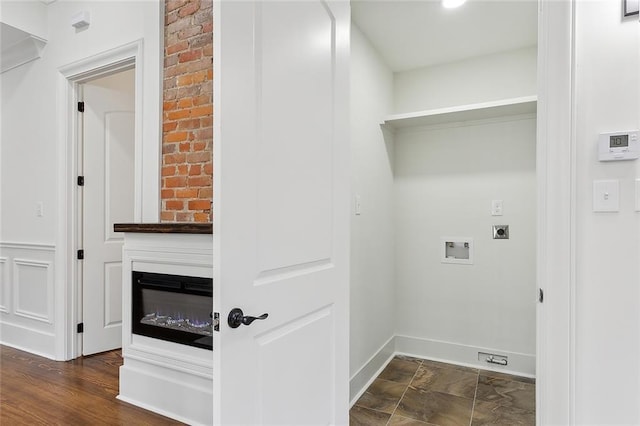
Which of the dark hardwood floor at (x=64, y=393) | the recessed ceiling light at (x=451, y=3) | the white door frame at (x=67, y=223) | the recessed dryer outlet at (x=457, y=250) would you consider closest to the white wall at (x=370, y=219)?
the recessed dryer outlet at (x=457, y=250)

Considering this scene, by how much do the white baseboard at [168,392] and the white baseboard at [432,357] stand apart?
0.95m

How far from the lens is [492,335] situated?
298 centimetres

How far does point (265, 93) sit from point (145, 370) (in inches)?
76.7

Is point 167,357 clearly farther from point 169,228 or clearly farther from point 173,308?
point 169,228

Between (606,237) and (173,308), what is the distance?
2.16m

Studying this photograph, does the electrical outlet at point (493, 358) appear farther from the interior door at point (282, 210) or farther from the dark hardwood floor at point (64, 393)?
the dark hardwood floor at point (64, 393)

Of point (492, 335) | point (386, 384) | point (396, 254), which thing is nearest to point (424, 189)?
point (396, 254)

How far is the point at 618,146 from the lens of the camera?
1330 millimetres

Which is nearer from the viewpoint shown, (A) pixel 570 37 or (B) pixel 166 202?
(A) pixel 570 37

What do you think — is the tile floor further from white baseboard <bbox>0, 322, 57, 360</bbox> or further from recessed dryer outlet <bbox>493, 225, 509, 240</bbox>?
white baseboard <bbox>0, 322, 57, 360</bbox>

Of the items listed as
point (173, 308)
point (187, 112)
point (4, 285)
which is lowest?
point (4, 285)

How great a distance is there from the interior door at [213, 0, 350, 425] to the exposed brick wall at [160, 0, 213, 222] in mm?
996

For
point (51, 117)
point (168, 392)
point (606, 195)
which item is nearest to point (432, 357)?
point (168, 392)

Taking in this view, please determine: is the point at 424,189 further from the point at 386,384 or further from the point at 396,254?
the point at 386,384
